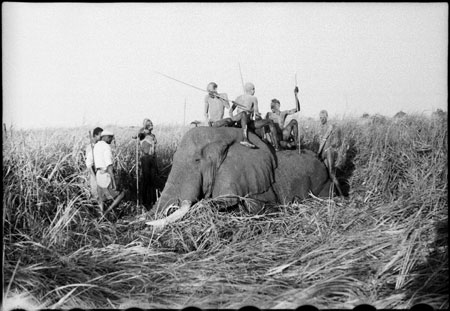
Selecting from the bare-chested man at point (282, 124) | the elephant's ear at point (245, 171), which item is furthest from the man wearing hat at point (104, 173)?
the bare-chested man at point (282, 124)

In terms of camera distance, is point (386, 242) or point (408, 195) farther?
point (408, 195)

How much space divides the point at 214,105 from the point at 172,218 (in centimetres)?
229

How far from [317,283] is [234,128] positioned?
3611 millimetres

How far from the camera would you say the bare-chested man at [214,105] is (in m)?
8.45

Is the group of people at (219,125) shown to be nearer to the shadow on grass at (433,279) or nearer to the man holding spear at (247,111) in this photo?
the man holding spear at (247,111)

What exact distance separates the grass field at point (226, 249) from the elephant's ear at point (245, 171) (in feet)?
1.07

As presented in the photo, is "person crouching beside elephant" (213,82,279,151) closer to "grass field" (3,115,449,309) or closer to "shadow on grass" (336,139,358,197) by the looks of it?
"grass field" (3,115,449,309)

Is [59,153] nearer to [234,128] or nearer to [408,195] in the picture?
[234,128]

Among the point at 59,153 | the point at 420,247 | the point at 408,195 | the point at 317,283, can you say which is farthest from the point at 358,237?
the point at 59,153

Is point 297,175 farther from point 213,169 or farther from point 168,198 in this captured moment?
point 168,198

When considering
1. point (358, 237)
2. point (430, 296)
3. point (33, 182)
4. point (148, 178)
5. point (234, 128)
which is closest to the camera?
point (430, 296)

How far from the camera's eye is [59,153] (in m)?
8.59

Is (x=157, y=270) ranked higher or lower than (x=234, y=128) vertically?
lower

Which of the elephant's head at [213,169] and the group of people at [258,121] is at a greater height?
the group of people at [258,121]
